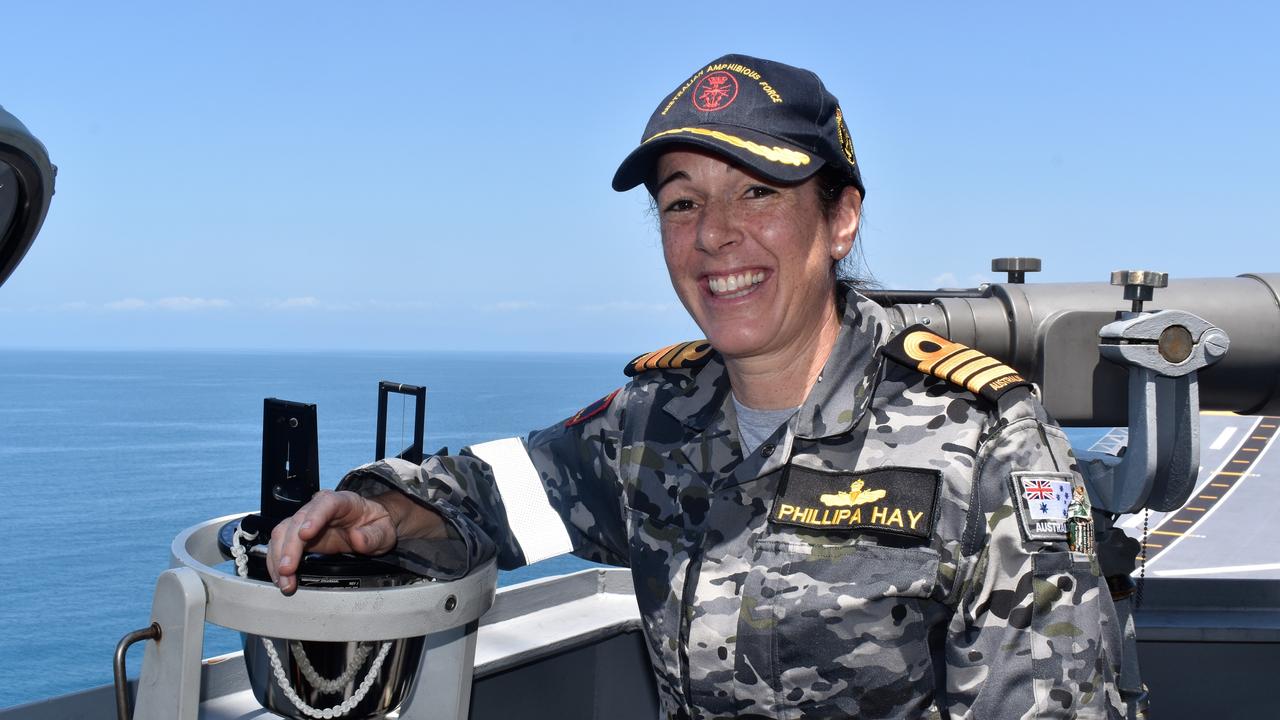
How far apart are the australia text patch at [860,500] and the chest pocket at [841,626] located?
3 centimetres

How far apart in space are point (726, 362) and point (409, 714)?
79 centimetres

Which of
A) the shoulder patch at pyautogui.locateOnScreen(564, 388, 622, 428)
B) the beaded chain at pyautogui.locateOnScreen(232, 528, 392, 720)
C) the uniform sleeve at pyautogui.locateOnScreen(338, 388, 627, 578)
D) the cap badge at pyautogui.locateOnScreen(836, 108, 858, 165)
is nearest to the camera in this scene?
the beaded chain at pyautogui.locateOnScreen(232, 528, 392, 720)

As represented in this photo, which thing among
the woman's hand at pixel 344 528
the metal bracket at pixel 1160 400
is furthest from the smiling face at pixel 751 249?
the metal bracket at pixel 1160 400

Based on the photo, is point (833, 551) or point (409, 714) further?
point (409, 714)

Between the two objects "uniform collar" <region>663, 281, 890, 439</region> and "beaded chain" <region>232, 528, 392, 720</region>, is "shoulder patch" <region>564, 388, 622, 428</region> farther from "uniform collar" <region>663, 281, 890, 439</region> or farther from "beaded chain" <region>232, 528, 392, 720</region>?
"beaded chain" <region>232, 528, 392, 720</region>

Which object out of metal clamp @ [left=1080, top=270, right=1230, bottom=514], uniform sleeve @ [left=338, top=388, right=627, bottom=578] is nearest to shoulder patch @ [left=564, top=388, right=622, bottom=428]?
uniform sleeve @ [left=338, top=388, right=627, bottom=578]

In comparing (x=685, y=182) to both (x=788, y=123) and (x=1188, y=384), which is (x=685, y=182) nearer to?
(x=788, y=123)

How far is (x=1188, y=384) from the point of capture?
2.47m

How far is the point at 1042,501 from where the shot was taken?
1.29 m

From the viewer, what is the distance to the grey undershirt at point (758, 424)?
168 centimetres

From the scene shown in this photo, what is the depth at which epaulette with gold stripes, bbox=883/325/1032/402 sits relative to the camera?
4.68ft

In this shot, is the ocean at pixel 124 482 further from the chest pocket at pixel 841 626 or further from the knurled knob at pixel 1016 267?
the chest pocket at pixel 841 626

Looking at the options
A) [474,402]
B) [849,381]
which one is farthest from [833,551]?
[474,402]

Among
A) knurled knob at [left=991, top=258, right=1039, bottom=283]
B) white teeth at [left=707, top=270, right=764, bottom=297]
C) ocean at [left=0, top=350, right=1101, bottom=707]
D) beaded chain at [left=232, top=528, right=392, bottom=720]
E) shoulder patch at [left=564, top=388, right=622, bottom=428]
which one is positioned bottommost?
ocean at [left=0, top=350, right=1101, bottom=707]
